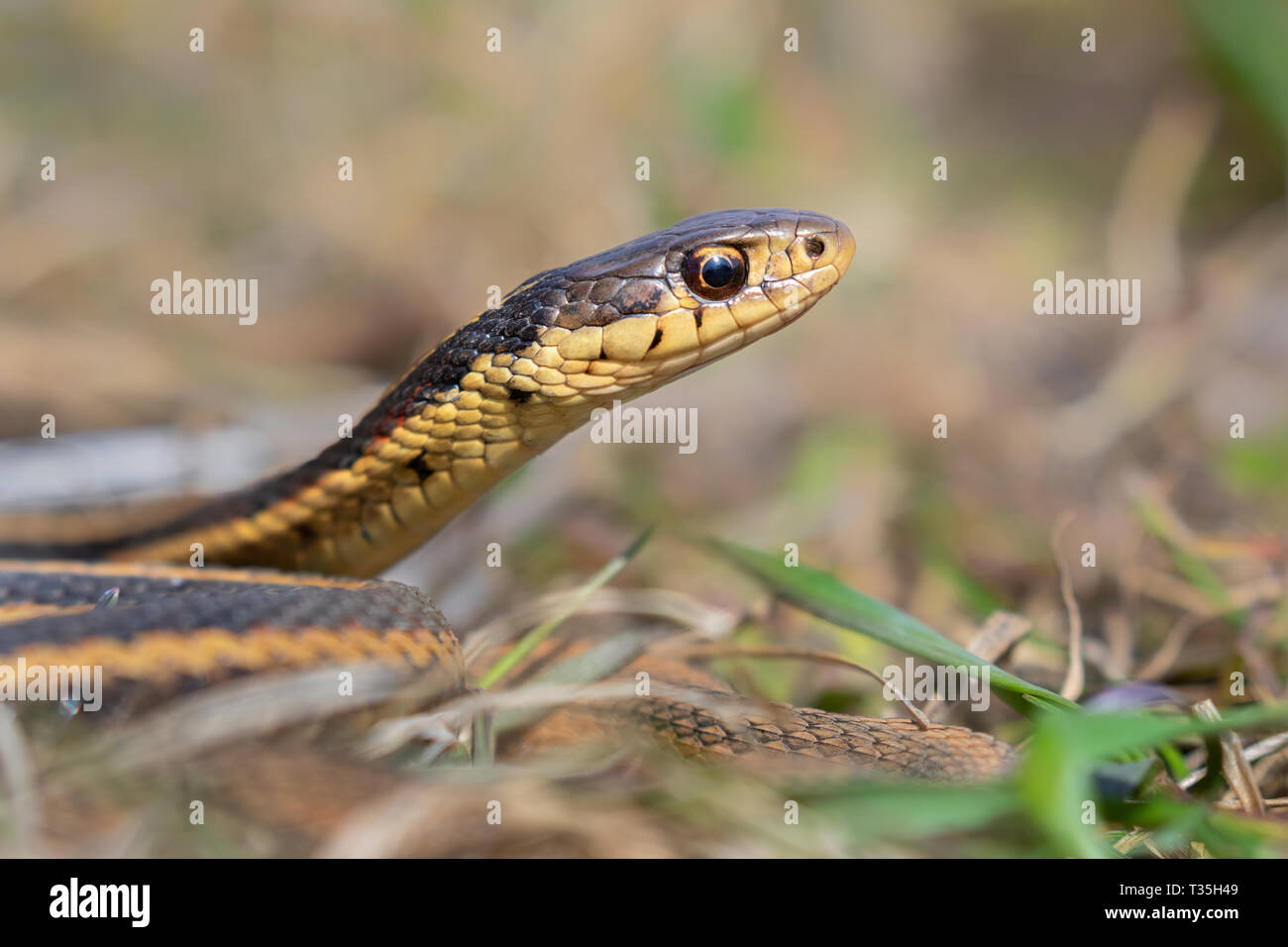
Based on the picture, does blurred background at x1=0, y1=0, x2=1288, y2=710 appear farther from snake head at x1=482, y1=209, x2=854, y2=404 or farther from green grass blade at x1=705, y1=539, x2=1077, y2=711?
snake head at x1=482, y1=209, x2=854, y2=404

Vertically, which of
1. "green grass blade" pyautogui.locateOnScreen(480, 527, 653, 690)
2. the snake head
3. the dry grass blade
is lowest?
the dry grass blade

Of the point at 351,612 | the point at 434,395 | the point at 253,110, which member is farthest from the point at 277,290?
the point at 351,612

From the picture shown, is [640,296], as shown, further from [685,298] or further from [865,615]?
[865,615]

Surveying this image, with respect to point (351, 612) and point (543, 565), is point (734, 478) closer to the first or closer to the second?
point (543, 565)

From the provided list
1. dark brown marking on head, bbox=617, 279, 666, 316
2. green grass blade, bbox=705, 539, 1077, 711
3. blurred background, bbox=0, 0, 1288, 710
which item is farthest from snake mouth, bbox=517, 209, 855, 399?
blurred background, bbox=0, 0, 1288, 710

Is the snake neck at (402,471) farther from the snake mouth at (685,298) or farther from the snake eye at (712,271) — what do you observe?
the snake eye at (712,271)

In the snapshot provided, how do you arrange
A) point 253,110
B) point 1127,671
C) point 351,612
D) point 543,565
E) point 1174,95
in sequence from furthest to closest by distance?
point 1174,95 < point 253,110 < point 543,565 < point 1127,671 < point 351,612
